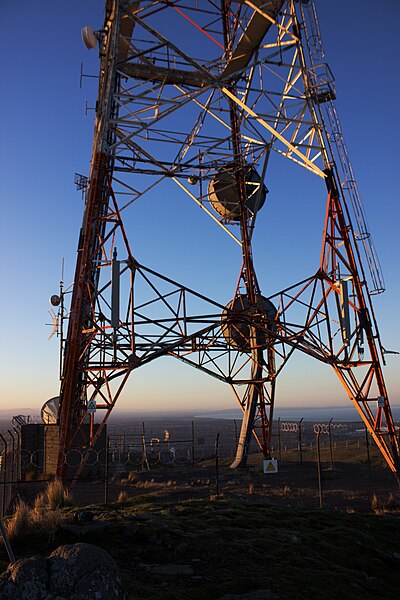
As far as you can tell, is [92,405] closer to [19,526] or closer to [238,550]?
[19,526]

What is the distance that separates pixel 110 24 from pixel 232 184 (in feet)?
28.2

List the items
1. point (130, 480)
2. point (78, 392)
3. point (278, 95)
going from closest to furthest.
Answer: point (278, 95)
point (78, 392)
point (130, 480)


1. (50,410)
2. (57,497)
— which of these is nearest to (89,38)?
(57,497)

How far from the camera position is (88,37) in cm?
2031

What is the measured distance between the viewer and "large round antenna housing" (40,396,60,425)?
29827mm

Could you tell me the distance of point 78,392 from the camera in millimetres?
21578

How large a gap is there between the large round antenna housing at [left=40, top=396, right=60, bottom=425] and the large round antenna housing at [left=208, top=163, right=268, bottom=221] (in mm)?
14538

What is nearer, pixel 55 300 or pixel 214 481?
pixel 214 481

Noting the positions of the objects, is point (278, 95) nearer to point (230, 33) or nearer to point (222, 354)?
point (230, 33)

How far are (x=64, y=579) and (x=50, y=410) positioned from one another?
1022 inches

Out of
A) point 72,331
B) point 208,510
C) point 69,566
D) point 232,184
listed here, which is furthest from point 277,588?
point 232,184

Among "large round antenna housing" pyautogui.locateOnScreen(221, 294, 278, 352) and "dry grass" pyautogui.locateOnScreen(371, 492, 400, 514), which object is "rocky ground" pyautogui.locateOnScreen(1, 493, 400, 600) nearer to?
"dry grass" pyautogui.locateOnScreen(371, 492, 400, 514)

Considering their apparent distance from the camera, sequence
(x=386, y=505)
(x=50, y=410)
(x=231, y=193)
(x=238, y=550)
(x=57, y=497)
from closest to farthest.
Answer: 1. (x=238, y=550)
2. (x=57, y=497)
3. (x=386, y=505)
4. (x=231, y=193)
5. (x=50, y=410)

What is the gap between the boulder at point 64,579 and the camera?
5.42 meters
